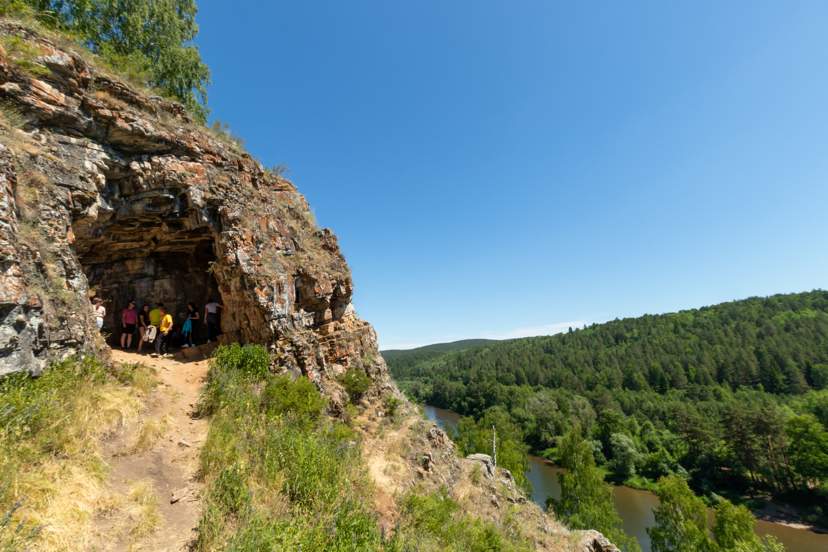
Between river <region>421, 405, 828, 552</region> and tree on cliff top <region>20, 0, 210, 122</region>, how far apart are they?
23.8 meters

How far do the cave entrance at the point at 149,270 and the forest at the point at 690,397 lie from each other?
9663mm

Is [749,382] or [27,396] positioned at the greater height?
[27,396]

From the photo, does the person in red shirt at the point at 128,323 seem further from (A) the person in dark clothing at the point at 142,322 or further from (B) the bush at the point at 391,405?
(B) the bush at the point at 391,405

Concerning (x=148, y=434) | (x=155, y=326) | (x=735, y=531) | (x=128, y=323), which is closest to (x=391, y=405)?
(x=148, y=434)

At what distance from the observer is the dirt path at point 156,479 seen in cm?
360

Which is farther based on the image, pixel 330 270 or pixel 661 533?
pixel 661 533

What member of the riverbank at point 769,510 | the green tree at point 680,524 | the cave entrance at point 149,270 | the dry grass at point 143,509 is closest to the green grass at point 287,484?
the dry grass at point 143,509

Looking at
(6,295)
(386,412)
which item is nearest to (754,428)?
(386,412)

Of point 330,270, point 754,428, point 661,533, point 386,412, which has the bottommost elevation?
point 661,533

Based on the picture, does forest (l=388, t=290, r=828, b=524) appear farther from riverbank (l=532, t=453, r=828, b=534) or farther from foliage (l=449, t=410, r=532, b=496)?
foliage (l=449, t=410, r=532, b=496)

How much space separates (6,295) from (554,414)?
2639 inches

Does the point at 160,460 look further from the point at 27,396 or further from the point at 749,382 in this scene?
the point at 749,382

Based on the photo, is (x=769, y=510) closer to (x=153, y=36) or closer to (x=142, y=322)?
(x=142, y=322)

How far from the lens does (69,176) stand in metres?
7.19
